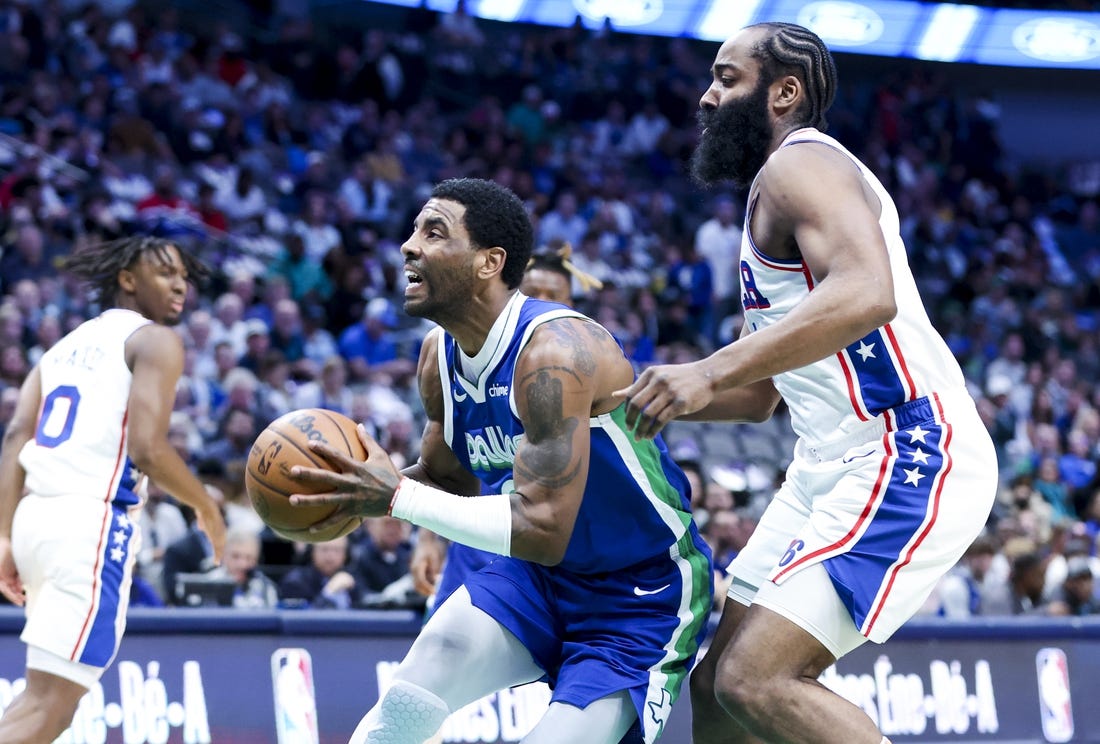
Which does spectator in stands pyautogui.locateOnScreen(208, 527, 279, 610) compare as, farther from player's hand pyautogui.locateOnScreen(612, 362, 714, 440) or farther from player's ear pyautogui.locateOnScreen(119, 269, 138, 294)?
player's hand pyautogui.locateOnScreen(612, 362, 714, 440)

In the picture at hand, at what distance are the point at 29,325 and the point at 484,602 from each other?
6.69 meters

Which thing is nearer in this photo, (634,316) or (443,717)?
(443,717)

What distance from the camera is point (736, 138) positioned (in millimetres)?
3766

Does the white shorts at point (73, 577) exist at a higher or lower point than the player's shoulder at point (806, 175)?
lower

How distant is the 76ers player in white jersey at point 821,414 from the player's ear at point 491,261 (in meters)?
0.61

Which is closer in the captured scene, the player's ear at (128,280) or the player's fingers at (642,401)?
the player's fingers at (642,401)

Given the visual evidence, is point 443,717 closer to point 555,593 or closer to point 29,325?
point 555,593

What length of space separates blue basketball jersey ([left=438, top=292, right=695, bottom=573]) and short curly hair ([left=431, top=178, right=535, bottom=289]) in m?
0.14

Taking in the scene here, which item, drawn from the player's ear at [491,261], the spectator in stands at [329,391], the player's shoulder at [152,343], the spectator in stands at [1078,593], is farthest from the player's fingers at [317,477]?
the spectator in stands at [1078,593]

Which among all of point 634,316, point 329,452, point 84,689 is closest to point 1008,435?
point 634,316

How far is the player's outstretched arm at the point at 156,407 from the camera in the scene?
4977mm

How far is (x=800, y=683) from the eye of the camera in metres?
3.33

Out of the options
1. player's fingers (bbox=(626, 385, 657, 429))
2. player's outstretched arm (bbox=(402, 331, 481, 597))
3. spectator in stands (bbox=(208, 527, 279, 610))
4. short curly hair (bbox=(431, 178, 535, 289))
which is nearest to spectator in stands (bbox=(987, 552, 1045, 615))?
spectator in stands (bbox=(208, 527, 279, 610))

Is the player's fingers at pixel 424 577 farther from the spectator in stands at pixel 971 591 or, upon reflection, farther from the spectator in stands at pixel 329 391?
the spectator in stands at pixel 971 591
